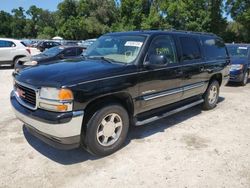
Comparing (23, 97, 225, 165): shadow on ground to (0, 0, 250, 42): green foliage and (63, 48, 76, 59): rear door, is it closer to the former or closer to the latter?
(63, 48, 76, 59): rear door

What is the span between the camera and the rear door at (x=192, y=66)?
5406 millimetres

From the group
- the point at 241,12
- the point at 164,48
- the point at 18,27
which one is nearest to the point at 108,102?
the point at 164,48

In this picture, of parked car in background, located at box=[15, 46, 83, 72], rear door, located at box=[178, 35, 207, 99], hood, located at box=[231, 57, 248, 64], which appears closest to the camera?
rear door, located at box=[178, 35, 207, 99]

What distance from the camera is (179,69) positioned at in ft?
17.0

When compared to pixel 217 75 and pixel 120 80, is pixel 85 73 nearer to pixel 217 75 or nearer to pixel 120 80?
pixel 120 80

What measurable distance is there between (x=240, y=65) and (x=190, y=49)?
5.58 metres

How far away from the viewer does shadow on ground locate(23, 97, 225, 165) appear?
4.07 meters

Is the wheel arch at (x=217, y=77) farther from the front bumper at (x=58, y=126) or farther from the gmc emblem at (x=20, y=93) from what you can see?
the gmc emblem at (x=20, y=93)

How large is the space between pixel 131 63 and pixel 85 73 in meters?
0.92

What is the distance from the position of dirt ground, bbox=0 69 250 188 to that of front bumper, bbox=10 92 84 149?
1.46ft

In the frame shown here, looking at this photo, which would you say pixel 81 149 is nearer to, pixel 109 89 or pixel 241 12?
pixel 109 89

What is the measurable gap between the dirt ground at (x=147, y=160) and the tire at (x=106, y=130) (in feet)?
0.54

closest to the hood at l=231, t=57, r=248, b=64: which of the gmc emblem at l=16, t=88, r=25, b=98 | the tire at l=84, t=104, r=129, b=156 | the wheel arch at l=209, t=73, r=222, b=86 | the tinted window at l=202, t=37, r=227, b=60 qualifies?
the tinted window at l=202, t=37, r=227, b=60

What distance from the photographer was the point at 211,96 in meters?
6.80
